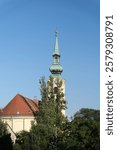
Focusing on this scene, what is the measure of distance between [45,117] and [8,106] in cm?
1745

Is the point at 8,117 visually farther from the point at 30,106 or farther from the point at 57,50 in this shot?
the point at 57,50

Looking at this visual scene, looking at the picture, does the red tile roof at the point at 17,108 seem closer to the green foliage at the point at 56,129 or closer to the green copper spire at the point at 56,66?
the green copper spire at the point at 56,66

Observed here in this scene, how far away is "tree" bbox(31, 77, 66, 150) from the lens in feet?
→ 92.2

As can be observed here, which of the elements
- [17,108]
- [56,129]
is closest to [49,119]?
[56,129]

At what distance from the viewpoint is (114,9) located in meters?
4.85

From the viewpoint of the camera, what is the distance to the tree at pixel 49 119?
2811 centimetres

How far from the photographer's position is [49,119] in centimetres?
3225

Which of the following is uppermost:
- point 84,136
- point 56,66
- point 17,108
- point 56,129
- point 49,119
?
point 56,66

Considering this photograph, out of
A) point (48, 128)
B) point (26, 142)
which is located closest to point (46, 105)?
point (48, 128)

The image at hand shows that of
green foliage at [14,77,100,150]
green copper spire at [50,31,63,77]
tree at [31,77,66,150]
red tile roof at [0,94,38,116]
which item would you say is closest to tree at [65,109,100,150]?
green foliage at [14,77,100,150]

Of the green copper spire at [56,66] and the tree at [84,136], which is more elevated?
the green copper spire at [56,66]

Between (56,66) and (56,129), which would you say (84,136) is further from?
(56,66)

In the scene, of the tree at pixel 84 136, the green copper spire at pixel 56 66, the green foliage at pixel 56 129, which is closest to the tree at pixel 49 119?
the green foliage at pixel 56 129

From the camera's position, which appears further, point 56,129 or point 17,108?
point 17,108
